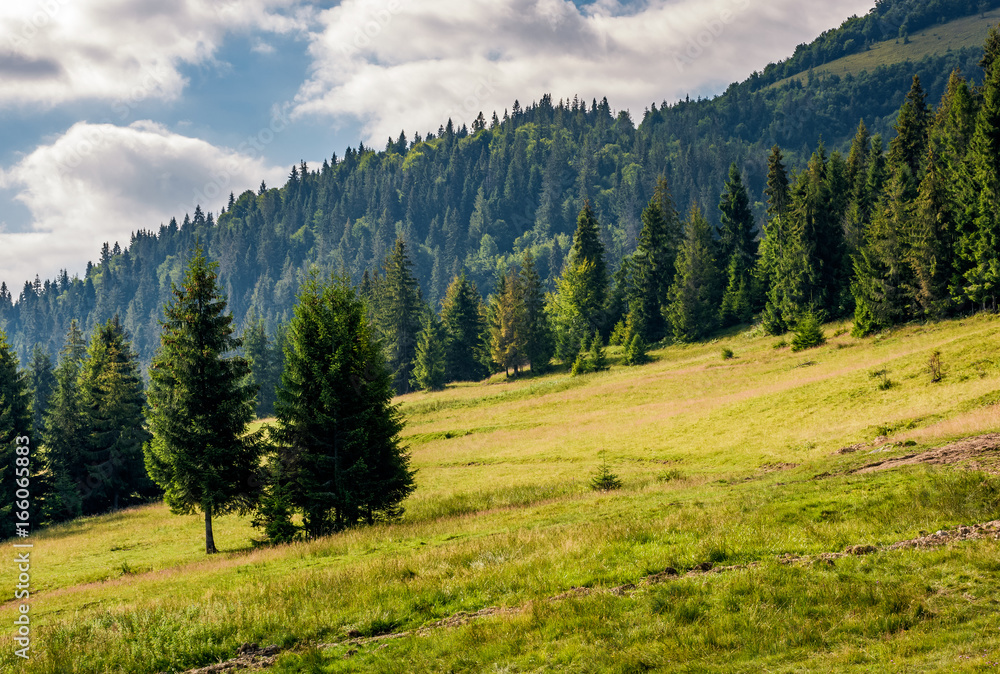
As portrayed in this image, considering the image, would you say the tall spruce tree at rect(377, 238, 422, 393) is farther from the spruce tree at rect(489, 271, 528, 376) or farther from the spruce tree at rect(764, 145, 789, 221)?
the spruce tree at rect(764, 145, 789, 221)

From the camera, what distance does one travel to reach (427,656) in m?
10.0

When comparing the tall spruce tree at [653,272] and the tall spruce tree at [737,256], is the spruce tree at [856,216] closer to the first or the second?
the tall spruce tree at [737,256]

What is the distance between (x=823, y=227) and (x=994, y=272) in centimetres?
2645

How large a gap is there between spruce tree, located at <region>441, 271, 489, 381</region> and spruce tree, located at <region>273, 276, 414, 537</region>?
74767mm

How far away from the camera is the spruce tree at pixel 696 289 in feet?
275

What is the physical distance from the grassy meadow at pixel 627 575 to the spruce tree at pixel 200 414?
2.66 m

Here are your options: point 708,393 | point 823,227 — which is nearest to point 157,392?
point 708,393

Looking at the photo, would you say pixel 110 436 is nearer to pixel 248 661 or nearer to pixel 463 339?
pixel 248 661

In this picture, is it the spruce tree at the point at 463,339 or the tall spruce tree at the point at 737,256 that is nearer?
the tall spruce tree at the point at 737,256

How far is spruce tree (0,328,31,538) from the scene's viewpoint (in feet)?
132

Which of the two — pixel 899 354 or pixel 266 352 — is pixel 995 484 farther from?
pixel 266 352

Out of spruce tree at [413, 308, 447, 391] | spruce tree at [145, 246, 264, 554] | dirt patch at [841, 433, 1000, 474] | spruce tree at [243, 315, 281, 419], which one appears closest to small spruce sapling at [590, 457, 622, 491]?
dirt patch at [841, 433, 1000, 474]

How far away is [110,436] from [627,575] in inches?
2082

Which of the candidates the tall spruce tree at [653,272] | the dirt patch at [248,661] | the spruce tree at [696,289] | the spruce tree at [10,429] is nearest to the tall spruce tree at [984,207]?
the spruce tree at [696,289]
